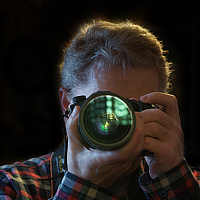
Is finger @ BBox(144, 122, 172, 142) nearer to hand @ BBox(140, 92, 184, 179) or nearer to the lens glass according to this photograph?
hand @ BBox(140, 92, 184, 179)

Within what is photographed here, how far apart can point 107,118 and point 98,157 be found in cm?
10

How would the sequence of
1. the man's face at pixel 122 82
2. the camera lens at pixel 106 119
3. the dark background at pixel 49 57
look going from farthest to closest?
the dark background at pixel 49 57 → the man's face at pixel 122 82 → the camera lens at pixel 106 119

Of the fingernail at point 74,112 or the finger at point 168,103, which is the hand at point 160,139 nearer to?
the finger at point 168,103

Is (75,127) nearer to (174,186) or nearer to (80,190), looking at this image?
(80,190)

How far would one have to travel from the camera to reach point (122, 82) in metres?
0.74

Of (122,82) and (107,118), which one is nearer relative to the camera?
(107,118)

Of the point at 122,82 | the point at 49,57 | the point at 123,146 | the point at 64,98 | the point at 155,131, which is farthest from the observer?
the point at 49,57

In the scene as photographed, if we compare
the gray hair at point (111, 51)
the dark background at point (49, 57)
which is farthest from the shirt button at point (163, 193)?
the dark background at point (49, 57)

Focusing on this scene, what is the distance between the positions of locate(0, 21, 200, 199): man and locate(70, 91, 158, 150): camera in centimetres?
3

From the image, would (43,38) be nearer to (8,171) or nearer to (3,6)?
(3,6)

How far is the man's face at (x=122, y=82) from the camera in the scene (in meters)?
0.74

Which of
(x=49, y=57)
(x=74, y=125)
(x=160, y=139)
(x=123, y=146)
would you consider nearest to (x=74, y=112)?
(x=74, y=125)

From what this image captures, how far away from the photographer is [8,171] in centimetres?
81

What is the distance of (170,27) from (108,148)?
1.87 meters
